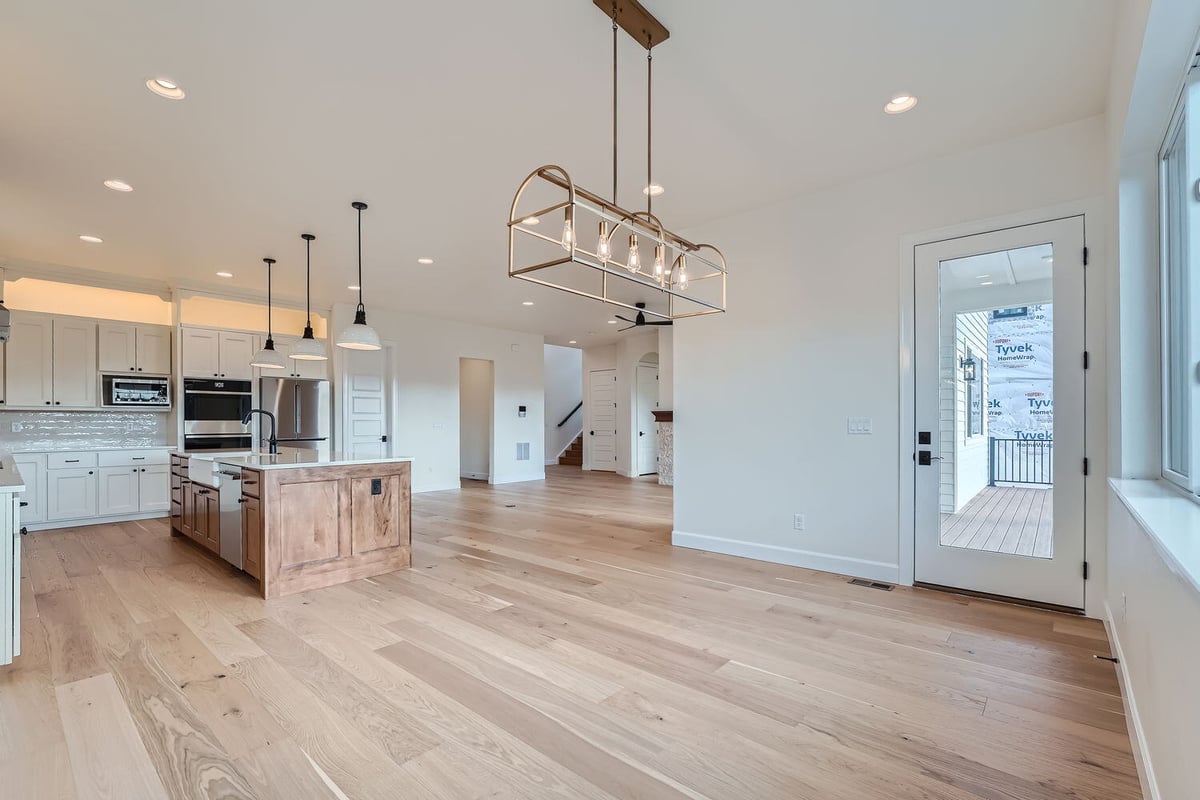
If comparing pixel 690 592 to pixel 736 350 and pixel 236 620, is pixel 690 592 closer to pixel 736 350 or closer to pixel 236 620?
pixel 736 350

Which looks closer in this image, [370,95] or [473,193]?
[370,95]

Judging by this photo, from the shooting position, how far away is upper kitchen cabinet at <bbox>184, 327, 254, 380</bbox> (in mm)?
6426

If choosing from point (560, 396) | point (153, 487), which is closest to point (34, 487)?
point (153, 487)

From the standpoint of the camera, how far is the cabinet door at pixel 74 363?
581 centimetres

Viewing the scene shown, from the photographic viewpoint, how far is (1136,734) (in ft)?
6.08

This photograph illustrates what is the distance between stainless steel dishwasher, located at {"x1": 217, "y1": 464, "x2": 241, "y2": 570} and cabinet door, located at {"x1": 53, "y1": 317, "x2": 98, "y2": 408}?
3.11m

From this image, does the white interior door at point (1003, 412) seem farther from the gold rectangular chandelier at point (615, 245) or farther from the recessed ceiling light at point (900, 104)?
the gold rectangular chandelier at point (615, 245)

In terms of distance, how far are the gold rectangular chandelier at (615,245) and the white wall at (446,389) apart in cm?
285

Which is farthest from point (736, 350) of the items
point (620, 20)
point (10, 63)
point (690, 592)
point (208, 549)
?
point (208, 549)

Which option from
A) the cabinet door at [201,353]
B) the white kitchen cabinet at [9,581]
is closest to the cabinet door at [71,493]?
the cabinet door at [201,353]

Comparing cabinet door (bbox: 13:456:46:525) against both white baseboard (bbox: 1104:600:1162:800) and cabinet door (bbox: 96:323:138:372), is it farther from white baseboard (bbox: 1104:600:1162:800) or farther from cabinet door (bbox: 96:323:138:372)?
white baseboard (bbox: 1104:600:1162:800)

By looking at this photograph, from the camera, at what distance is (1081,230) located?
312cm

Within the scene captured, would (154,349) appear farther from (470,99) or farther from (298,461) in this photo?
(470,99)

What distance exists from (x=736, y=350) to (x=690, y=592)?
1945 millimetres
